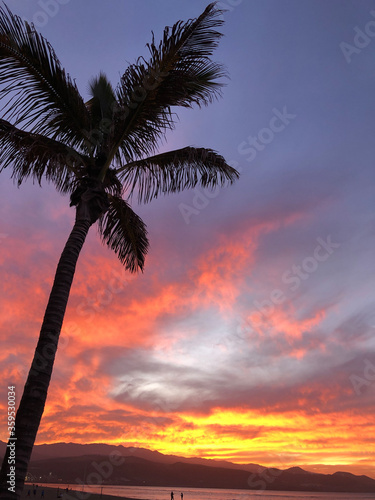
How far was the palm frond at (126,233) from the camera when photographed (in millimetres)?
9797

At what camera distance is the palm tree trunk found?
197 inches

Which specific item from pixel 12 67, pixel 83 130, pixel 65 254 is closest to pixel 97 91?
pixel 83 130

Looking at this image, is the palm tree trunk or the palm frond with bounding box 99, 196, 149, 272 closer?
the palm tree trunk

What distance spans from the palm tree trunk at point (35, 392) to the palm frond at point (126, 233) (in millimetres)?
2906

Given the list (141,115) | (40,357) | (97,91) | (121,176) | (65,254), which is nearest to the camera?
(40,357)

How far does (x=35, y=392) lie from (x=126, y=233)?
545 centimetres

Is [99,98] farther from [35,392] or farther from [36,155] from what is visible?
[35,392]

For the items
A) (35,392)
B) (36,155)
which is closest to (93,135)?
(36,155)

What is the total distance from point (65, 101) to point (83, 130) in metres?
0.69

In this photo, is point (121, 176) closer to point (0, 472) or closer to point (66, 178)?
point (66, 178)

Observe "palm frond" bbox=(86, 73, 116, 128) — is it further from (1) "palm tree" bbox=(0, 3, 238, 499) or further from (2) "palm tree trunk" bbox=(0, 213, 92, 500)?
(2) "palm tree trunk" bbox=(0, 213, 92, 500)

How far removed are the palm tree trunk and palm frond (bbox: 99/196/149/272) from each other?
9.53ft

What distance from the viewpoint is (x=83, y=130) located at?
8.35m

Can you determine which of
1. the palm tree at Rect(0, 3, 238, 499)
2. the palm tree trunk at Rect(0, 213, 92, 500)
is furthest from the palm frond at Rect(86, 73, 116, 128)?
the palm tree trunk at Rect(0, 213, 92, 500)
